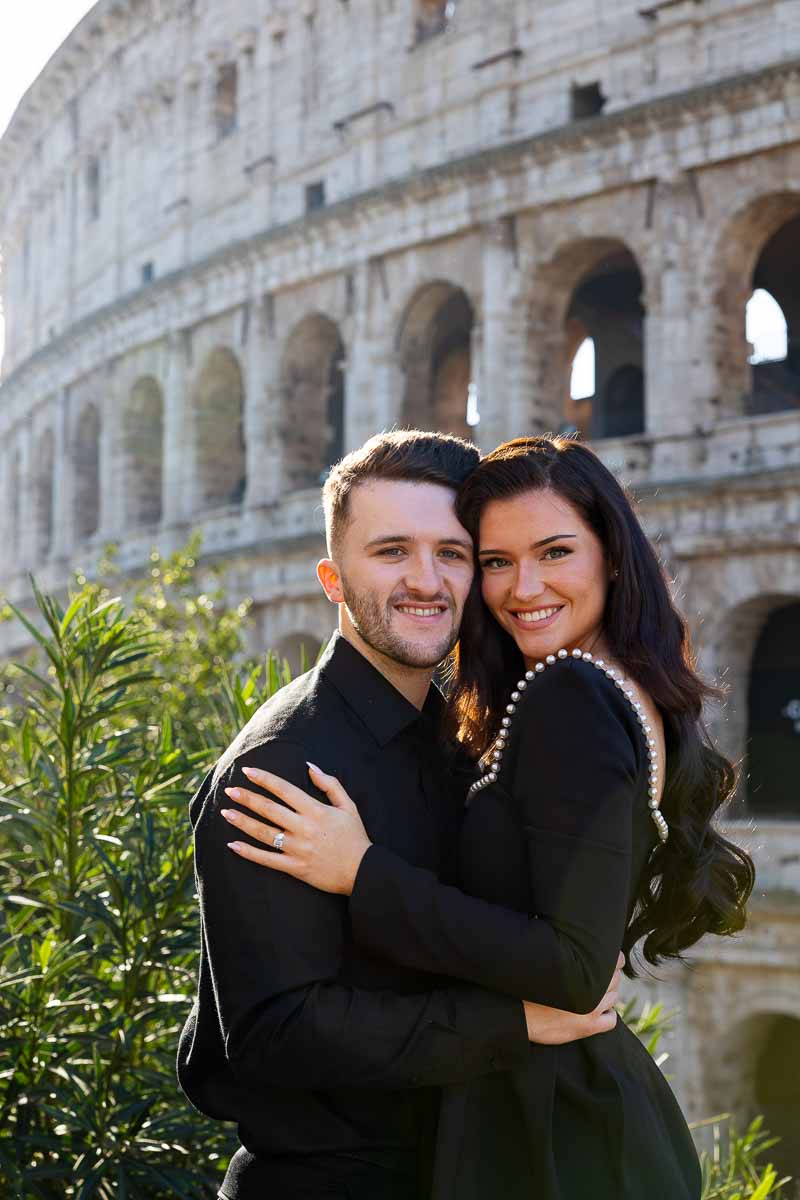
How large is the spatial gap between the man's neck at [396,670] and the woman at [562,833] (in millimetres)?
88

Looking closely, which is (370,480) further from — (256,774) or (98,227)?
(98,227)

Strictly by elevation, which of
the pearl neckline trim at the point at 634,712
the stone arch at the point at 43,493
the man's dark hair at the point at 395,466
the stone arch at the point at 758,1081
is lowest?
the stone arch at the point at 758,1081

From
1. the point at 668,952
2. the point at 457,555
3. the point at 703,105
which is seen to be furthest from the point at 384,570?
the point at 703,105

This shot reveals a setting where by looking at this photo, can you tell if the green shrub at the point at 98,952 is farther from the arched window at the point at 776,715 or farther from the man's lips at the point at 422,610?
the arched window at the point at 776,715

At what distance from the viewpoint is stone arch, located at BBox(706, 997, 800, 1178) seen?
1318 cm

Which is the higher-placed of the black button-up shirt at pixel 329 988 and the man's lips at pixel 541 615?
the man's lips at pixel 541 615

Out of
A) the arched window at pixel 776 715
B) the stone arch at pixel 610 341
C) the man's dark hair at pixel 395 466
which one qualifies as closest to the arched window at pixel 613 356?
the stone arch at pixel 610 341

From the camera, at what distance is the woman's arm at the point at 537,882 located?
2.38m

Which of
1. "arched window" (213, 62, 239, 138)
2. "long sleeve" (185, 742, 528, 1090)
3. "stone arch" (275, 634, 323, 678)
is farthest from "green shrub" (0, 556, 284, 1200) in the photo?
"arched window" (213, 62, 239, 138)

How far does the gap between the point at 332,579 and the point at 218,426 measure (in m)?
18.6

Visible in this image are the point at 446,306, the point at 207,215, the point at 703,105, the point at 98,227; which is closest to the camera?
the point at 703,105

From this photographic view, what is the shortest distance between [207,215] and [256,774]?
20.0m

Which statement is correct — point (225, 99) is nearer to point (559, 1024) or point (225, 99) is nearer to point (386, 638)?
point (386, 638)

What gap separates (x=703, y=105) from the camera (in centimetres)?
1435
